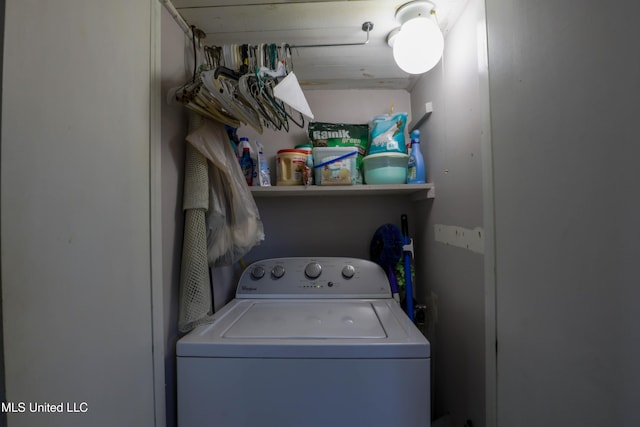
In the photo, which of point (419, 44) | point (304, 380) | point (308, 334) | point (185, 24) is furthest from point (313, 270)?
point (185, 24)

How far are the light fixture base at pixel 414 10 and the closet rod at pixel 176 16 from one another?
0.85m

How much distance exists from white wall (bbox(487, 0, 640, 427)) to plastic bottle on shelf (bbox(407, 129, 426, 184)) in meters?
0.62

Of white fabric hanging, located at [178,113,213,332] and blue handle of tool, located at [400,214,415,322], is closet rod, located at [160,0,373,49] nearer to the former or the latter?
white fabric hanging, located at [178,113,213,332]

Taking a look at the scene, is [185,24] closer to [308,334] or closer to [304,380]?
[308,334]

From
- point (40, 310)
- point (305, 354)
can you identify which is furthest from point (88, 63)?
point (305, 354)

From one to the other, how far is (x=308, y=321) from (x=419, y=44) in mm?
1182

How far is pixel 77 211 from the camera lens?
0.56 m

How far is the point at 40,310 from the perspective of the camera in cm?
48

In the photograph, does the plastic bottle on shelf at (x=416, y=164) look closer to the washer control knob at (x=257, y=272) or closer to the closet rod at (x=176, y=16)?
the washer control knob at (x=257, y=272)

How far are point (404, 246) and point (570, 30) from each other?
107 cm

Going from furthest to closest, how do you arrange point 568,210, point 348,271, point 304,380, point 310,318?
point 348,271
point 310,318
point 304,380
point 568,210

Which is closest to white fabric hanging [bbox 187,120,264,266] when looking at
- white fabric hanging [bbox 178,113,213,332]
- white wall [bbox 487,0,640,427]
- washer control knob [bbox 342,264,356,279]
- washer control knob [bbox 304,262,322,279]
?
white fabric hanging [bbox 178,113,213,332]

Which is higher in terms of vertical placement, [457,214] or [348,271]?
[457,214]

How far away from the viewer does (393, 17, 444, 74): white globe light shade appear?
99 centimetres
